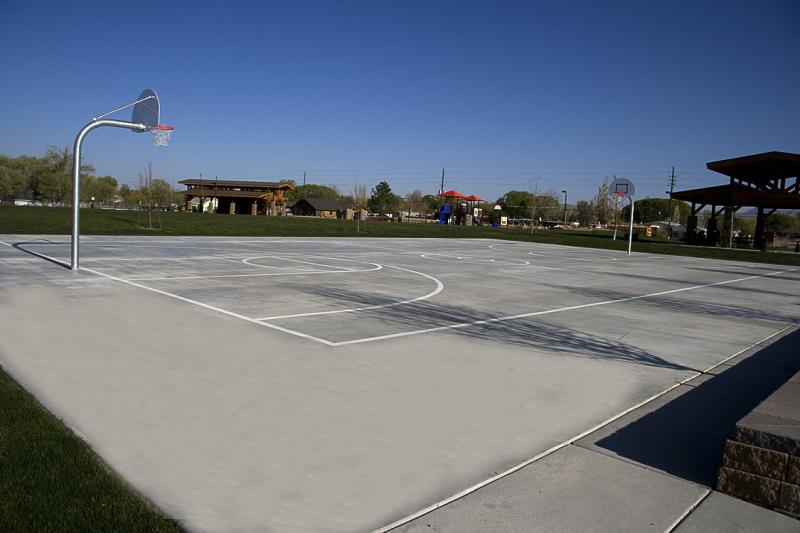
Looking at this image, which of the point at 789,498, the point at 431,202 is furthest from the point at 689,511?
the point at 431,202

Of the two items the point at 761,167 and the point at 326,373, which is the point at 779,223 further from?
the point at 326,373

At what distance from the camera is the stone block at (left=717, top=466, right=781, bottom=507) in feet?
11.6

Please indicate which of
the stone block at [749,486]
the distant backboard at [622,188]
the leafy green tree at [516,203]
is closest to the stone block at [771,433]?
the stone block at [749,486]

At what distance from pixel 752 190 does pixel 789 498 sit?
43210 millimetres

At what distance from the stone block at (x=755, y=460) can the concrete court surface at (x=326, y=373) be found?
1.00 m

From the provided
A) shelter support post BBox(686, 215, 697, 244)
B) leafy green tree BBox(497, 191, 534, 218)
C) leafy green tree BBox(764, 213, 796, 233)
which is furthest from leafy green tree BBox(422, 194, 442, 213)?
shelter support post BBox(686, 215, 697, 244)

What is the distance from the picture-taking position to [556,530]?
3219 mm

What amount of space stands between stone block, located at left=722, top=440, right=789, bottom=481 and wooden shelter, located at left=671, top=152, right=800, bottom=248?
1564 inches

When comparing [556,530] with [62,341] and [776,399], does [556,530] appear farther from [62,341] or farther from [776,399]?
[62,341]

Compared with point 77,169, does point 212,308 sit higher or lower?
lower

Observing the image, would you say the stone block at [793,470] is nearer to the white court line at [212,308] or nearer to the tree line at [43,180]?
the white court line at [212,308]

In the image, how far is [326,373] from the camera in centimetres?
598

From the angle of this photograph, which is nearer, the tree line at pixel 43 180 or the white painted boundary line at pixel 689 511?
the white painted boundary line at pixel 689 511

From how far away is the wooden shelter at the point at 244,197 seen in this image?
279 feet
